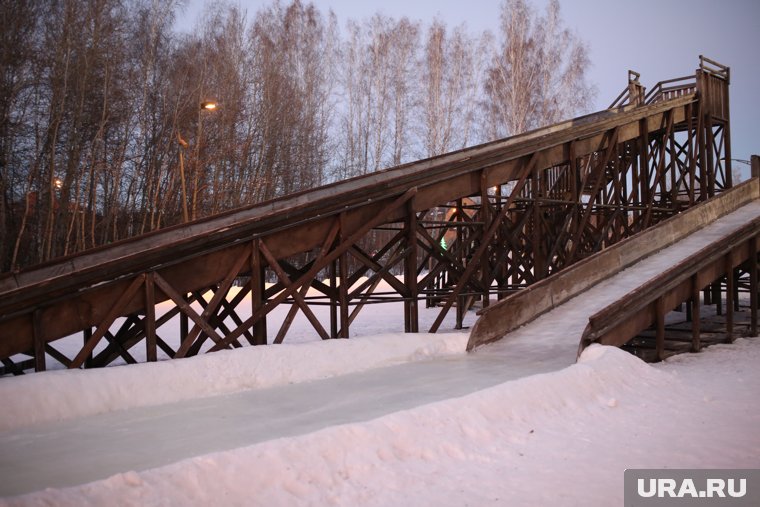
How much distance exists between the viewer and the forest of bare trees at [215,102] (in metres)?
19.6

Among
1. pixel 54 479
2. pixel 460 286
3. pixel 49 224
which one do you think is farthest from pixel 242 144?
pixel 54 479

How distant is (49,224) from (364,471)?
55.0 ft

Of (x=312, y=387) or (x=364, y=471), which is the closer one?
(x=364, y=471)

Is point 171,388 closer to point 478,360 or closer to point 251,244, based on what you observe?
point 251,244

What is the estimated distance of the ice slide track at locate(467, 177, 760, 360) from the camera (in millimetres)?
8875

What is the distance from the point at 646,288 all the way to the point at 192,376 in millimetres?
6357

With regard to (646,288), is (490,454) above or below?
below

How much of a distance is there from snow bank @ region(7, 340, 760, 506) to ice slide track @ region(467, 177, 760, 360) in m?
1.59

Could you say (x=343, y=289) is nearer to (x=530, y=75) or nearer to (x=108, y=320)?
(x=108, y=320)

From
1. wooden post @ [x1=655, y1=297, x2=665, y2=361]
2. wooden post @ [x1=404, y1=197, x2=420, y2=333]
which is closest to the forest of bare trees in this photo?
wooden post @ [x1=404, y1=197, x2=420, y2=333]

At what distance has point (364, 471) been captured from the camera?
4.81 m

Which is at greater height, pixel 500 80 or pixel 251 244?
pixel 500 80

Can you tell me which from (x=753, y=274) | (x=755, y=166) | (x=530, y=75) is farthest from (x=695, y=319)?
(x=530, y=75)

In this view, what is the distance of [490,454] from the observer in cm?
536
